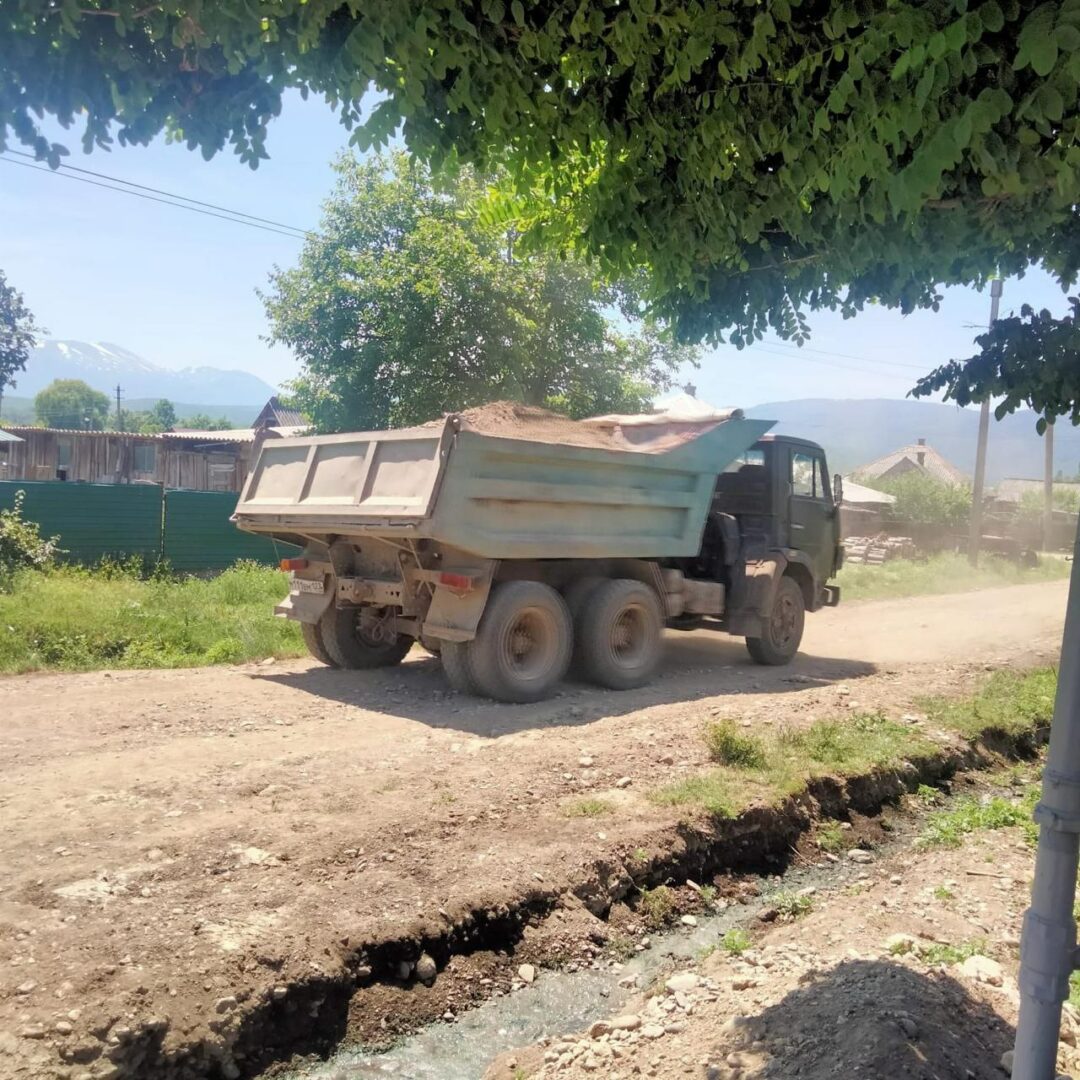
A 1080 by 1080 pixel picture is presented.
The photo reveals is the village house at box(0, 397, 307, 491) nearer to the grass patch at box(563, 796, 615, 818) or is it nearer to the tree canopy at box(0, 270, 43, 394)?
the tree canopy at box(0, 270, 43, 394)

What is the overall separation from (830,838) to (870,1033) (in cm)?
325

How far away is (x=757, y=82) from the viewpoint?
8.32 ft

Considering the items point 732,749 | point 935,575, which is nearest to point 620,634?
point 732,749

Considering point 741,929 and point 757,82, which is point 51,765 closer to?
point 741,929

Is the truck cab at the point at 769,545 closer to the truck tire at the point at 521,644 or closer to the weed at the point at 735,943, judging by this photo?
the truck tire at the point at 521,644

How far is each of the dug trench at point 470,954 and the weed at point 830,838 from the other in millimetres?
67

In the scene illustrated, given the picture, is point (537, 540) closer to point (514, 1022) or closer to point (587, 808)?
point (587, 808)

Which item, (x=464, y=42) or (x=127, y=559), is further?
(x=127, y=559)

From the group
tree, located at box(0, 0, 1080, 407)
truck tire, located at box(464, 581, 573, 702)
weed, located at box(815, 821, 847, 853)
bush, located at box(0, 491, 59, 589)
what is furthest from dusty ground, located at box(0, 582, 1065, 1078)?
bush, located at box(0, 491, 59, 589)

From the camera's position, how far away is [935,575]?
24781mm

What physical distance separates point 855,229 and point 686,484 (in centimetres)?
689

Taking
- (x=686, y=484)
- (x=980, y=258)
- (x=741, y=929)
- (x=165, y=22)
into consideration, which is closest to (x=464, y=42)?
(x=165, y=22)

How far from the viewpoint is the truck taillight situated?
7.97 m

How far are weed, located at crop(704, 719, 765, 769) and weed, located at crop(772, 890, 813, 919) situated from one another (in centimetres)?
133
